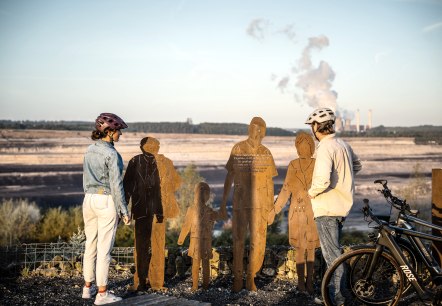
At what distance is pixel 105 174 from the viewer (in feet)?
20.0

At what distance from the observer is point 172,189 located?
720 centimetres

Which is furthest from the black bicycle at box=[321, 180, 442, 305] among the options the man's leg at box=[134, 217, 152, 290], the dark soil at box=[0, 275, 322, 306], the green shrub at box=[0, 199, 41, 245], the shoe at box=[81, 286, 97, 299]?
the green shrub at box=[0, 199, 41, 245]

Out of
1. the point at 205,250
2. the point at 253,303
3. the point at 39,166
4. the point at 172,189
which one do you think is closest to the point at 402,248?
the point at 253,303

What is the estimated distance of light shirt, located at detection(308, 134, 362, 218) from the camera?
17.7ft

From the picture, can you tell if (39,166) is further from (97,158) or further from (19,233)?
(97,158)

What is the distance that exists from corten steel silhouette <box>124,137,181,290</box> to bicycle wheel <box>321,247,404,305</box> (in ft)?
8.29

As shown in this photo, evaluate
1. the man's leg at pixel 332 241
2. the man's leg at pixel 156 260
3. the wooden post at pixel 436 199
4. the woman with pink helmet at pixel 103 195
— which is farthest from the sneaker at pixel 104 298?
the wooden post at pixel 436 199

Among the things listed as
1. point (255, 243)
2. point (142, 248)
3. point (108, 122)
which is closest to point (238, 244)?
point (255, 243)

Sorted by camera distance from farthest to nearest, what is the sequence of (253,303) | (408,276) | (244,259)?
(244,259) → (253,303) → (408,276)

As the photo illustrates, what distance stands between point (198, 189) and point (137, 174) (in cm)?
88

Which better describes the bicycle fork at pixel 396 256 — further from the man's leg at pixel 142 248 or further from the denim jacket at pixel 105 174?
the man's leg at pixel 142 248

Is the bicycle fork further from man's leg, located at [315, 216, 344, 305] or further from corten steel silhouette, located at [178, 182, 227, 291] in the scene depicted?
corten steel silhouette, located at [178, 182, 227, 291]

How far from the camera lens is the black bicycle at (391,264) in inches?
213

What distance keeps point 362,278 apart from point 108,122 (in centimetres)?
344
